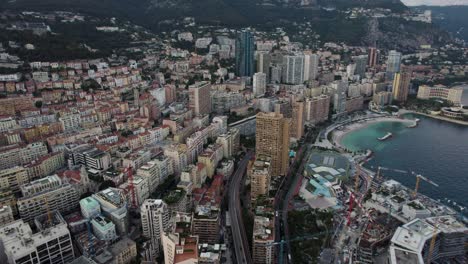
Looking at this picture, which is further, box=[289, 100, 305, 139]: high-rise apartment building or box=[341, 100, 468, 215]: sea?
box=[289, 100, 305, 139]: high-rise apartment building

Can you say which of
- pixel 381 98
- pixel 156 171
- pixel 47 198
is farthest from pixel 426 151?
pixel 47 198

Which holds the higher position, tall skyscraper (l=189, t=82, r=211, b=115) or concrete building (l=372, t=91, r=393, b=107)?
tall skyscraper (l=189, t=82, r=211, b=115)

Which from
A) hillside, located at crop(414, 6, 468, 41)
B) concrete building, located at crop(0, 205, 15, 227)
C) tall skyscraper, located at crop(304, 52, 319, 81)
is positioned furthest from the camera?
hillside, located at crop(414, 6, 468, 41)

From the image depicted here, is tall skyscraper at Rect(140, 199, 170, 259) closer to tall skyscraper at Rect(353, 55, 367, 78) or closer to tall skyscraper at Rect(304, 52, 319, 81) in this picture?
tall skyscraper at Rect(304, 52, 319, 81)

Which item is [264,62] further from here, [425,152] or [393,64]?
[425,152]

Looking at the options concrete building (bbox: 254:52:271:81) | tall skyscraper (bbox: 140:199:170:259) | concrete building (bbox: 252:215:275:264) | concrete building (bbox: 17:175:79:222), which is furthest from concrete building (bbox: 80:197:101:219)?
concrete building (bbox: 254:52:271:81)

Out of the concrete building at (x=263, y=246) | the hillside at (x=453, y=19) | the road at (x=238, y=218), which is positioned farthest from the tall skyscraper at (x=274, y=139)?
the hillside at (x=453, y=19)

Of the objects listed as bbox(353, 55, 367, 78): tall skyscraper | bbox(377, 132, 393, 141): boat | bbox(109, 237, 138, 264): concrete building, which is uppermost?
bbox(353, 55, 367, 78): tall skyscraper
